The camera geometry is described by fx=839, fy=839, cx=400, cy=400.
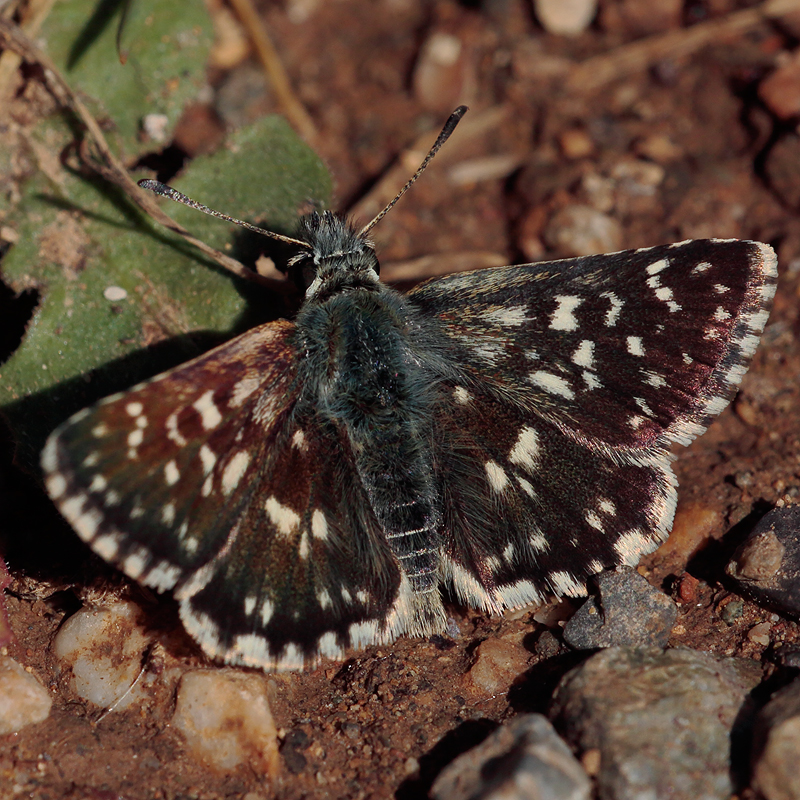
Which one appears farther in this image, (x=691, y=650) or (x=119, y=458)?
(x=691, y=650)

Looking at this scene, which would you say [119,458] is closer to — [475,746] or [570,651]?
[475,746]

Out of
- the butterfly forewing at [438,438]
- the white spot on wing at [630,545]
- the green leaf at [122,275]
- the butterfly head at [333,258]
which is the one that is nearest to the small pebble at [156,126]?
the green leaf at [122,275]

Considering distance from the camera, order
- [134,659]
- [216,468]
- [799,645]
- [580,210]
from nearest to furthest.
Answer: [216,468], [799,645], [134,659], [580,210]

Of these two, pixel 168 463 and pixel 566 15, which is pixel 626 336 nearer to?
pixel 168 463

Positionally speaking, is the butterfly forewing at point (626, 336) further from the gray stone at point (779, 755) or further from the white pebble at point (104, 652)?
the white pebble at point (104, 652)

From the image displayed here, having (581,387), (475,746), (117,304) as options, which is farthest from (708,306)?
(117,304)

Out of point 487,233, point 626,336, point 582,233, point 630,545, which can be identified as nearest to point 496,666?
point 630,545
